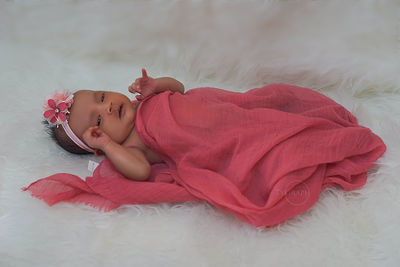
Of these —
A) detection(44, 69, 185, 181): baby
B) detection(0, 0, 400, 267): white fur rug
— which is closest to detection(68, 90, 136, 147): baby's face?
detection(44, 69, 185, 181): baby

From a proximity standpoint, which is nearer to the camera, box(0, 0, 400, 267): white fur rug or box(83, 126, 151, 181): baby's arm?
box(0, 0, 400, 267): white fur rug

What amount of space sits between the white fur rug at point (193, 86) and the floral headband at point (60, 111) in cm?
11

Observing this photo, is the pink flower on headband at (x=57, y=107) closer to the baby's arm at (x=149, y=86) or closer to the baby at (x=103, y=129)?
the baby at (x=103, y=129)

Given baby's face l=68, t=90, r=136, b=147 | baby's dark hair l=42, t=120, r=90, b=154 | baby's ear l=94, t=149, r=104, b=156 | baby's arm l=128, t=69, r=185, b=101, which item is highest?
baby's arm l=128, t=69, r=185, b=101

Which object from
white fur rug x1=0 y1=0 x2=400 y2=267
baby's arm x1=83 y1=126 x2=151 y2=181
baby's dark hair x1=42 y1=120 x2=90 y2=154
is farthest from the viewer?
baby's dark hair x1=42 y1=120 x2=90 y2=154

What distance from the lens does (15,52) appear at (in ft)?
5.60

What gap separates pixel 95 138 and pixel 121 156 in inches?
4.1

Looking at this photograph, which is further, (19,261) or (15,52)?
(15,52)

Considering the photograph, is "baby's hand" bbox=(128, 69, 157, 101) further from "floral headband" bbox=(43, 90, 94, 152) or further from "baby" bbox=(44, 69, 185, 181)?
"floral headband" bbox=(43, 90, 94, 152)

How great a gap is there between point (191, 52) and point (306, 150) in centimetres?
72

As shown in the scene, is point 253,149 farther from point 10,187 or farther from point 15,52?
point 15,52

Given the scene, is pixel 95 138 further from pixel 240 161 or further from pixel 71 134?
pixel 240 161

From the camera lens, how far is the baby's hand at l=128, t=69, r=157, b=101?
1.34 metres

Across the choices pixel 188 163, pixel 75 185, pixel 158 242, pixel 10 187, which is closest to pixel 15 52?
pixel 10 187
